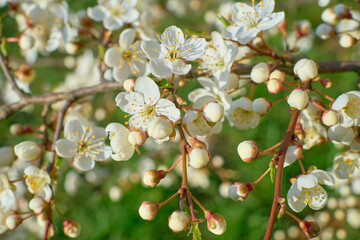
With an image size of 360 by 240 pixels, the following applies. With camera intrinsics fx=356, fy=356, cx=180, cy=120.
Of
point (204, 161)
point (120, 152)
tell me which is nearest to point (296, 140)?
point (204, 161)

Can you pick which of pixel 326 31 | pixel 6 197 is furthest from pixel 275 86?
pixel 6 197

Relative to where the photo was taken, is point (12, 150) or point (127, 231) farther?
point (127, 231)

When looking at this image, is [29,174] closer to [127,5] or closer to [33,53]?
[127,5]

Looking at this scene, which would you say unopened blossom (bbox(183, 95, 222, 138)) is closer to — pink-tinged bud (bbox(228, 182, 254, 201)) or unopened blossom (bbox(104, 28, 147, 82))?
pink-tinged bud (bbox(228, 182, 254, 201))

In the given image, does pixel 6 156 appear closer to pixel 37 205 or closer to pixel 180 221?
pixel 37 205

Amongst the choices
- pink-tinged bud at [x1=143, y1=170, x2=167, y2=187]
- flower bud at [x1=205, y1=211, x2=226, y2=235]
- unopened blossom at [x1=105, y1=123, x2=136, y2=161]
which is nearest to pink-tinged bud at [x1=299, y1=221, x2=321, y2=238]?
flower bud at [x1=205, y1=211, x2=226, y2=235]

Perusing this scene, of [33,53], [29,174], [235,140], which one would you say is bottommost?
[235,140]

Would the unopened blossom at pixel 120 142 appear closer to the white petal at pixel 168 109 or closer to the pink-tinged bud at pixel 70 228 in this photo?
the white petal at pixel 168 109
